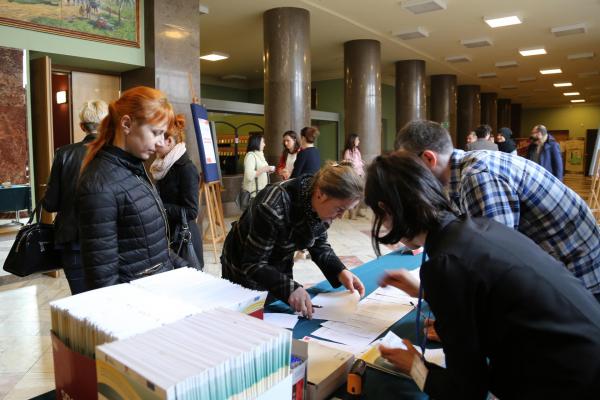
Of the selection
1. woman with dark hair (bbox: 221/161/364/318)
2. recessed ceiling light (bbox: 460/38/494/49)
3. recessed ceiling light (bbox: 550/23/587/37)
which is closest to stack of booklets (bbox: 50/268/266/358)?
woman with dark hair (bbox: 221/161/364/318)

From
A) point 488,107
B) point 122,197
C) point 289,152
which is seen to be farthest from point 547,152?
point 488,107

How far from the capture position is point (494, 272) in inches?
A: 37.0

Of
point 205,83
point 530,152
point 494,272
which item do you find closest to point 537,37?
point 530,152

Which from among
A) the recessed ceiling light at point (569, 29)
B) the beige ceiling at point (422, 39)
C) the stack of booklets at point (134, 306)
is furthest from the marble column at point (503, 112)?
the stack of booklets at point (134, 306)

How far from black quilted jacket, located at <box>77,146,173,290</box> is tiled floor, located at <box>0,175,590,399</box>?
1.41 meters

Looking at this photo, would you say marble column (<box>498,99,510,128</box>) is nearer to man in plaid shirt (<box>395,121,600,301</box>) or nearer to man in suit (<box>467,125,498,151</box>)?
man in suit (<box>467,125,498,151</box>)

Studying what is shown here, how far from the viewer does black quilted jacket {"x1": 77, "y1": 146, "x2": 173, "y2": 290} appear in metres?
1.51

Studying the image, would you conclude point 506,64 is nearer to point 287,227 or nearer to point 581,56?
point 581,56

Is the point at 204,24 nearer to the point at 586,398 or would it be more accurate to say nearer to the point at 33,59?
the point at 33,59

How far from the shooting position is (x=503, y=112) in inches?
826

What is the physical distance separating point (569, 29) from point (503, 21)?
1.70m

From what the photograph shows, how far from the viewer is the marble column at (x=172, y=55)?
5.82 m

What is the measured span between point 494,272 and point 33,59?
216 inches

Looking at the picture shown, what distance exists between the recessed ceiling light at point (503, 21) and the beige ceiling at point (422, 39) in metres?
0.12
